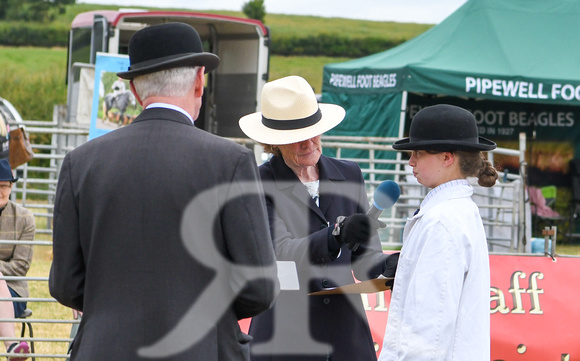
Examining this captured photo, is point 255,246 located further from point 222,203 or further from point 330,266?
point 330,266

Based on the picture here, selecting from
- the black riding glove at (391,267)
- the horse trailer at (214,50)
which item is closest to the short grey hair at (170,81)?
the black riding glove at (391,267)

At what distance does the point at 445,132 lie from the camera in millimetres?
2859

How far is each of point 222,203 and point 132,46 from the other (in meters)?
0.58

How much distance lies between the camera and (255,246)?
2.39 m

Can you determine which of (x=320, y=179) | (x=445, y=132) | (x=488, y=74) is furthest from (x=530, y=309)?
(x=488, y=74)

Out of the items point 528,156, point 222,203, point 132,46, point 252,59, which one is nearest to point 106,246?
point 222,203

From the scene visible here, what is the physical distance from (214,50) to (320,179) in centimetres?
1058

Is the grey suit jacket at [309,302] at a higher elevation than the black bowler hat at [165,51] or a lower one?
lower

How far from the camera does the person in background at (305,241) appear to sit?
3.29 meters

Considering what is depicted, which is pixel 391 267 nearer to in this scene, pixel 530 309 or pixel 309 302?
pixel 309 302

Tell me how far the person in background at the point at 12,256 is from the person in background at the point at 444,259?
320cm

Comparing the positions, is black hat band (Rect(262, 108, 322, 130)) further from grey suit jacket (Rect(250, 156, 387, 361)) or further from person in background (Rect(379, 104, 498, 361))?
person in background (Rect(379, 104, 498, 361))

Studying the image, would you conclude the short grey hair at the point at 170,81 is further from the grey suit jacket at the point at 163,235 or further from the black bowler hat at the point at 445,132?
the black bowler hat at the point at 445,132

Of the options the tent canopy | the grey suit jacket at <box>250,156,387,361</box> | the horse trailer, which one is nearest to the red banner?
the grey suit jacket at <box>250,156,387,361</box>
